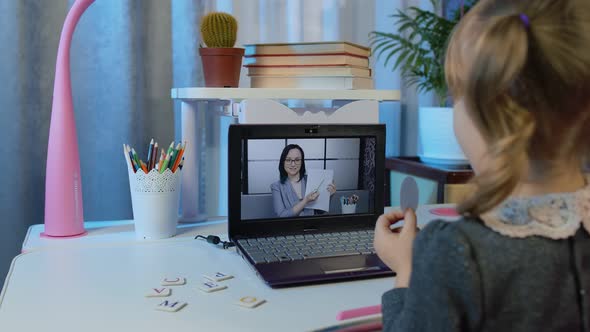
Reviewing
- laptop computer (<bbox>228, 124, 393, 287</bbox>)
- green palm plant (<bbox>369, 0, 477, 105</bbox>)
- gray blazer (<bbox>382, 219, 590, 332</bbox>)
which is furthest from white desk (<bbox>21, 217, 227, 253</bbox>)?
green palm plant (<bbox>369, 0, 477, 105</bbox>)

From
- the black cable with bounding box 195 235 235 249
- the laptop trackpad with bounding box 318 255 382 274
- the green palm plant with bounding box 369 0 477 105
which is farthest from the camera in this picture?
the green palm plant with bounding box 369 0 477 105

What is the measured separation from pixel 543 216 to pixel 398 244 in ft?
0.68

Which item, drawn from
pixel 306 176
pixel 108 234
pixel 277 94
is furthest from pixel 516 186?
pixel 108 234

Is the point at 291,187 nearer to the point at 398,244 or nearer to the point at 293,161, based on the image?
the point at 293,161

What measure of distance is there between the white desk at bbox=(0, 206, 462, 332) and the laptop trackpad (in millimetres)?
28

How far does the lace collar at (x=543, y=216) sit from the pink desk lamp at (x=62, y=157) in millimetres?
835

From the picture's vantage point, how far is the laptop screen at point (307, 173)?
1.16m

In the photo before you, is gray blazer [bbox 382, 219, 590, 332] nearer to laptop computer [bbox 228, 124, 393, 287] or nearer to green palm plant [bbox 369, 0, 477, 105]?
laptop computer [bbox 228, 124, 393, 287]

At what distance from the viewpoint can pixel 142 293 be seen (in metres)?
0.87

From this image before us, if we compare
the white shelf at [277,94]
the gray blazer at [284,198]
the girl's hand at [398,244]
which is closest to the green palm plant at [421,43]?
the white shelf at [277,94]

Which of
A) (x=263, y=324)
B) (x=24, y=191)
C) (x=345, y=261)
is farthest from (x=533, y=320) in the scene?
(x=24, y=191)

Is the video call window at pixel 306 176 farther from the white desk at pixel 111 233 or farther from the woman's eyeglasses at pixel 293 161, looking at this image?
the white desk at pixel 111 233

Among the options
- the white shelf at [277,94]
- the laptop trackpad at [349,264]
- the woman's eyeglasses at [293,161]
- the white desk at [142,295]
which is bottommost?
the white desk at [142,295]

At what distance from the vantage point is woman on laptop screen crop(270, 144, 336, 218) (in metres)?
1.17
